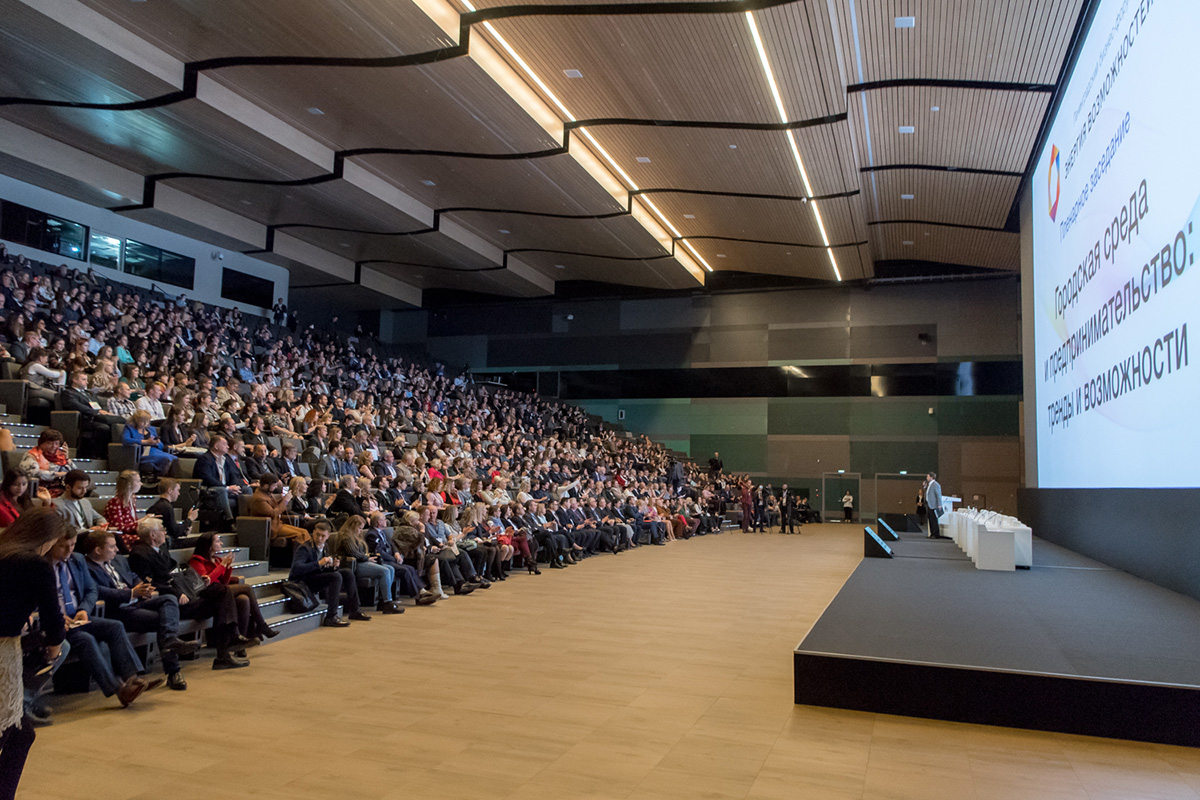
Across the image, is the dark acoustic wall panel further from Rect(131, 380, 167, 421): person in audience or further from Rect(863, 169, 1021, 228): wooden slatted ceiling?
Rect(131, 380, 167, 421): person in audience

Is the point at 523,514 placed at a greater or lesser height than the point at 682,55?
lesser

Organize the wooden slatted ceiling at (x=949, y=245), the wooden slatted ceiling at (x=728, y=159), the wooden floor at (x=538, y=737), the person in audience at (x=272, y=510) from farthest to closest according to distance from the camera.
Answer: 1. the wooden slatted ceiling at (x=949, y=245)
2. the wooden slatted ceiling at (x=728, y=159)
3. the person in audience at (x=272, y=510)
4. the wooden floor at (x=538, y=737)

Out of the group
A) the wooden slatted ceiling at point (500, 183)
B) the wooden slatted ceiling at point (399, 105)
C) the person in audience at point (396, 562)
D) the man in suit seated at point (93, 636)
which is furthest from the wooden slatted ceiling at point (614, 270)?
the man in suit seated at point (93, 636)

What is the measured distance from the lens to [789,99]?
10078mm

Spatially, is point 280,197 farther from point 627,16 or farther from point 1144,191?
point 1144,191

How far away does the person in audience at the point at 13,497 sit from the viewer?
4879mm

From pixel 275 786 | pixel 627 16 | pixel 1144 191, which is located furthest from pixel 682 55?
pixel 275 786

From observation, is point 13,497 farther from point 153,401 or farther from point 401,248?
point 401,248

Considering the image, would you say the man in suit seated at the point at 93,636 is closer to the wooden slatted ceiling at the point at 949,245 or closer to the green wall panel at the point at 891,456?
the wooden slatted ceiling at the point at 949,245

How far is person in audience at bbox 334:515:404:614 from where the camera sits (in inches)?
278

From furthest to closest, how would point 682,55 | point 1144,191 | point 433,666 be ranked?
point 682,55 → point 1144,191 → point 433,666

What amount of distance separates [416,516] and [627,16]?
17.8 ft

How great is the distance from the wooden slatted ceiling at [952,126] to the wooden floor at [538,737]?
7060 millimetres

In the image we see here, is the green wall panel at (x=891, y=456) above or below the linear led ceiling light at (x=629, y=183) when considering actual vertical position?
below
